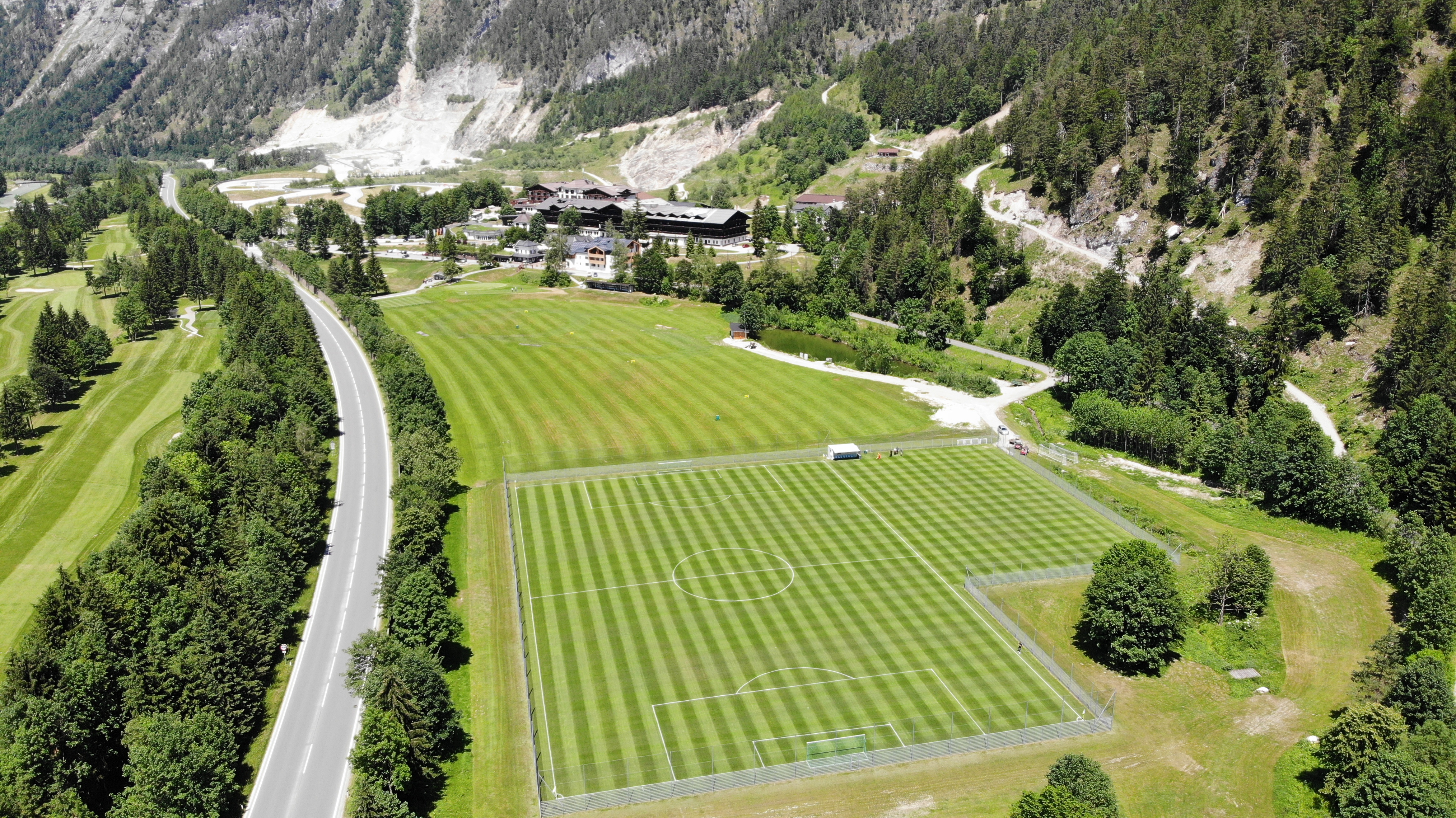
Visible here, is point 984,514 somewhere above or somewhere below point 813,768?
below

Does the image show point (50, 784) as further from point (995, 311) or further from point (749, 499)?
point (995, 311)

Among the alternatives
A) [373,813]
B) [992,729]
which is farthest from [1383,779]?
[373,813]

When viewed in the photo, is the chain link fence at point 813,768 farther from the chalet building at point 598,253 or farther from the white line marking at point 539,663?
the chalet building at point 598,253

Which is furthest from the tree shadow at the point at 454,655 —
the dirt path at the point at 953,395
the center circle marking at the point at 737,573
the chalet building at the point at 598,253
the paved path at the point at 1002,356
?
the chalet building at the point at 598,253

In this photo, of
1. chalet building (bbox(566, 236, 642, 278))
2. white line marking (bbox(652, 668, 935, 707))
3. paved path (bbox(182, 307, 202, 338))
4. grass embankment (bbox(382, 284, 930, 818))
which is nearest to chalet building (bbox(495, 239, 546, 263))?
chalet building (bbox(566, 236, 642, 278))

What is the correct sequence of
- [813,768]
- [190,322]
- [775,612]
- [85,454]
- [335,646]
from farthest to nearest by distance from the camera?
[190,322] → [85,454] → [775,612] → [335,646] → [813,768]

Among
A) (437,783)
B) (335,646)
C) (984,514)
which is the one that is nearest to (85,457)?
(335,646)

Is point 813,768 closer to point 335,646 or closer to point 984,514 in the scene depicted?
point 335,646

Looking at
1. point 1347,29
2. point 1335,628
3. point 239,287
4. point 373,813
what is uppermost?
point 1347,29
